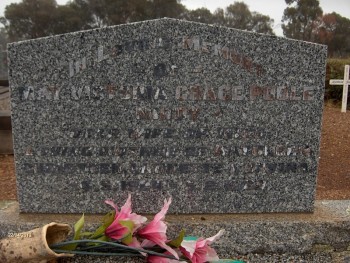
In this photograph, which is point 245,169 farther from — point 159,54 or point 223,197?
point 159,54

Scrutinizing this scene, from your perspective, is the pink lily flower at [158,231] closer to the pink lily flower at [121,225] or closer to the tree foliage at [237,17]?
the pink lily flower at [121,225]

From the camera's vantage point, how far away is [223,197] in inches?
91.8

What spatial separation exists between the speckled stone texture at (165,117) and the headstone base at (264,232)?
0.10 metres

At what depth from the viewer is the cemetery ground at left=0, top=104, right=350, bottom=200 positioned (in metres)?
4.73

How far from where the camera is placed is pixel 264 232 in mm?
2227

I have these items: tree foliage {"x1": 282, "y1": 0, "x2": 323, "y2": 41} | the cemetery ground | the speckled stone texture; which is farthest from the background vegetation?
the speckled stone texture

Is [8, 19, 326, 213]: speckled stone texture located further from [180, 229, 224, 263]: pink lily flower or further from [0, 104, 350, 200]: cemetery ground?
[0, 104, 350, 200]: cemetery ground

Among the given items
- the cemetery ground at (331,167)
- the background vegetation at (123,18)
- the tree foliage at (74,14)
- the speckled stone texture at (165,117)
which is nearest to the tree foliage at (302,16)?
the background vegetation at (123,18)

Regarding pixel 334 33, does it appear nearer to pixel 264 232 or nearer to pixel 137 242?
pixel 264 232

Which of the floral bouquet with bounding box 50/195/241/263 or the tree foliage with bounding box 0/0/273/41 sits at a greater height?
the tree foliage with bounding box 0/0/273/41

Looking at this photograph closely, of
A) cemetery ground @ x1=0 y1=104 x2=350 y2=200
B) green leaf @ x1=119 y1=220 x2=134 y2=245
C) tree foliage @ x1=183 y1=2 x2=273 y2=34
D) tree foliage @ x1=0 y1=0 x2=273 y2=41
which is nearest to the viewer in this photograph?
green leaf @ x1=119 y1=220 x2=134 y2=245

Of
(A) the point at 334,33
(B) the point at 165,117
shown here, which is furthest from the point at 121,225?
(A) the point at 334,33

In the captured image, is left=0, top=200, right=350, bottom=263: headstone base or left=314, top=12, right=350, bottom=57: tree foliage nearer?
left=0, top=200, right=350, bottom=263: headstone base

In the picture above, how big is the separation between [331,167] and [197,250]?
175 inches
